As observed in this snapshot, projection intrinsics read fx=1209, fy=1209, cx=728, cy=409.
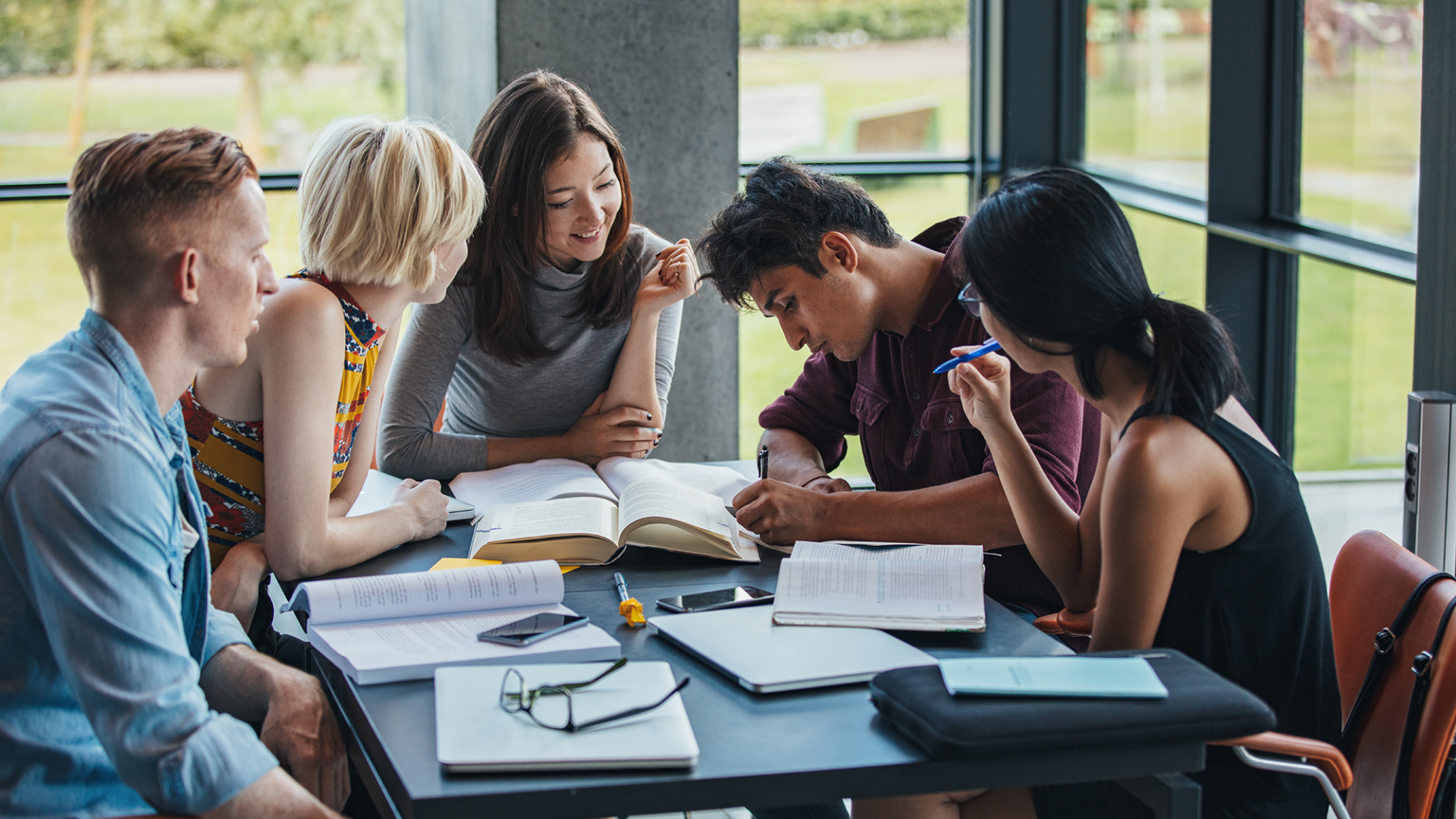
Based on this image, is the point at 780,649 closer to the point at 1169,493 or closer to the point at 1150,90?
the point at 1169,493

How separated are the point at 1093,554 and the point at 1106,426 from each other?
200 mm

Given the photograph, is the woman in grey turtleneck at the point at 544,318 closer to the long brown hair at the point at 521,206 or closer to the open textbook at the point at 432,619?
the long brown hair at the point at 521,206

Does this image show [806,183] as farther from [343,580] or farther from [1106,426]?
[343,580]

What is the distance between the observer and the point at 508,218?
2574 millimetres

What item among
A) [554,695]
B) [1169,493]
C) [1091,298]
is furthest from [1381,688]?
[554,695]

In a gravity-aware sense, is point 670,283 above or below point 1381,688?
above

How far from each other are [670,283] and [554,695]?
4.77 feet

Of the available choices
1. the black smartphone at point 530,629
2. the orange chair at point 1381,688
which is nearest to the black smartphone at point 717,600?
the black smartphone at point 530,629

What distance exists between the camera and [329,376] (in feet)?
5.98

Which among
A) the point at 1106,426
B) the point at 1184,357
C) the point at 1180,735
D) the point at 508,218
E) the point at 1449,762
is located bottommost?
the point at 1449,762

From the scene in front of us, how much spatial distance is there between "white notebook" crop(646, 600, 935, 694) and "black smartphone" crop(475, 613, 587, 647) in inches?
→ 4.3

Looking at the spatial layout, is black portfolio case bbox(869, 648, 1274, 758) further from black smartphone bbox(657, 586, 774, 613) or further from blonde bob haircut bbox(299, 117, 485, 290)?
blonde bob haircut bbox(299, 117, 485, 290)

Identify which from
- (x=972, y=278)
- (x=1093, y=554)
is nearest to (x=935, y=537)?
(x=1093, y=554)

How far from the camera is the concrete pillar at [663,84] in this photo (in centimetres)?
386
